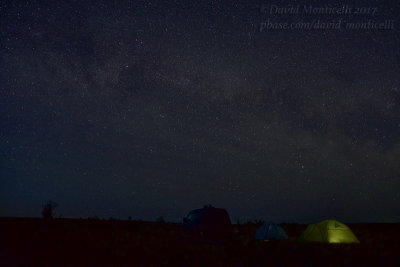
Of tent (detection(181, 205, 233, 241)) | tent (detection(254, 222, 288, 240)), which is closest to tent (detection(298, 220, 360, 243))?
tent (detection(254, 222, 288, 240))

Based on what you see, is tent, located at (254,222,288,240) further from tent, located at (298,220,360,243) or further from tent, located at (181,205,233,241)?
tent, located at (181,205,233,241)

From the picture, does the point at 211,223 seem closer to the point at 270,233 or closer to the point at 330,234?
the point at 270,233

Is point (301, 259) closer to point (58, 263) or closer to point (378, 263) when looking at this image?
point (378, 263)

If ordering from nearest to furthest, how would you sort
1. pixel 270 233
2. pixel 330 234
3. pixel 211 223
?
pixel 211 223
pixel 330 234
pixel 270 233

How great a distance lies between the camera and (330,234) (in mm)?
17266

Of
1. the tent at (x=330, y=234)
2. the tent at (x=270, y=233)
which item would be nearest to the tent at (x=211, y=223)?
the tent at (x=270, y=233)

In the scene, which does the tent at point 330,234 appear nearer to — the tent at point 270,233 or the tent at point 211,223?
the tent at point 270,233

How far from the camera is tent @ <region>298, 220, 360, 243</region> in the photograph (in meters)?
17.2

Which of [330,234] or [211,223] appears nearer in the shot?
[211,223]

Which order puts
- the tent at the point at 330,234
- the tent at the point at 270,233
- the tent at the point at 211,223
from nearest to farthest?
the tent at the point at 211,223
the tent at the point at 330,234
the tent at the point at 270,233

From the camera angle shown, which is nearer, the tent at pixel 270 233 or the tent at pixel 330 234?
the tent at pixel 330 234

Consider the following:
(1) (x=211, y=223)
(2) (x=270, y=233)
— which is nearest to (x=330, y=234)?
(2) (x=270, y=233)

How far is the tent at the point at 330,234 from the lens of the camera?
677 inches

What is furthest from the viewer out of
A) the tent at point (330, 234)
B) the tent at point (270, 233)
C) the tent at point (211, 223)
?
the tent at point (270, 233)
